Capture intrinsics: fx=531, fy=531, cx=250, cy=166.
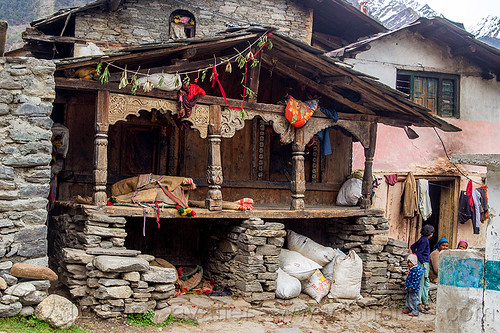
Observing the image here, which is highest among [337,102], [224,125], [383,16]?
[383,16]

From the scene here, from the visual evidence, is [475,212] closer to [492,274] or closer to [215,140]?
[215,140]

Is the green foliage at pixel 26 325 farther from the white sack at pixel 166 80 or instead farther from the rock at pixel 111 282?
the white sack at pixel 166 80

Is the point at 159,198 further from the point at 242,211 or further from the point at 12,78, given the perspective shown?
the point at 12,78

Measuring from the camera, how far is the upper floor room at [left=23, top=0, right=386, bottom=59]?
38.9 ft

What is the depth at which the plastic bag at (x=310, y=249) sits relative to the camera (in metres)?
10.2

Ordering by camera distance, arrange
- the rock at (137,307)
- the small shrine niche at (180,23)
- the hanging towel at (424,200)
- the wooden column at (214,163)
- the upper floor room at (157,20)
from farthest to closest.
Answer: the hanging towel at (424,200)
the small shrine niche at (180,23)
the upper floor room at (157,20)
the wooden column at (214,163)
the rock at (137,307)

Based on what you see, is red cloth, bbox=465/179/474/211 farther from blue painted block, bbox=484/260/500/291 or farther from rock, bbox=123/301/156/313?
rock, bbox=123/301/156/313

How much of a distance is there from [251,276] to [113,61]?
4206 mm

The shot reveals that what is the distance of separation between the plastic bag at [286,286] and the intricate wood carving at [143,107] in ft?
9.57

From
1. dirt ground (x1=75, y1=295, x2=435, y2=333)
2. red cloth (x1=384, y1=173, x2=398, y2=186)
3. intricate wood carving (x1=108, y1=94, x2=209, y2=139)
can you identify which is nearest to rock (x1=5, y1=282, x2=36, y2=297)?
dirt ground (x1=75, y1=295, x2=435, y2=333)

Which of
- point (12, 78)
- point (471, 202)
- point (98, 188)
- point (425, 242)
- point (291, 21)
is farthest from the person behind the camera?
point (471, 202)

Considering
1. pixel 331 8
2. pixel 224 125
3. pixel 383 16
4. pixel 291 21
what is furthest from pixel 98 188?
pixel 383 16

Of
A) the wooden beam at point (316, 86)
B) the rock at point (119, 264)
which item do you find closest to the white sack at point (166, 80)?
the wooden beam at point (316, 86)

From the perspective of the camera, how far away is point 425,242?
10078 mm
